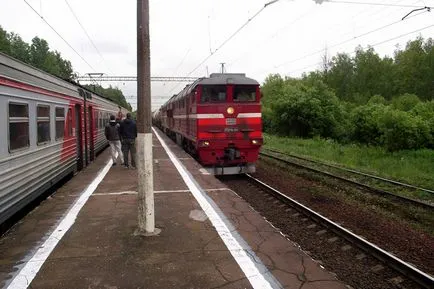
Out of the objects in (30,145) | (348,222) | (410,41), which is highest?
(410,41)

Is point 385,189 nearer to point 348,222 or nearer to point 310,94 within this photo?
point 348,222

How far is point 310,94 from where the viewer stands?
37031 millimetres

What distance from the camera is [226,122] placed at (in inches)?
566

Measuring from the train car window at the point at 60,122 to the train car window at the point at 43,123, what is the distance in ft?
3.20

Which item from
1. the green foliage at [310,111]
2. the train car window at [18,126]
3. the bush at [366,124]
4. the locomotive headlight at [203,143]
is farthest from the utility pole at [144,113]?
the green foliage at [310,111]

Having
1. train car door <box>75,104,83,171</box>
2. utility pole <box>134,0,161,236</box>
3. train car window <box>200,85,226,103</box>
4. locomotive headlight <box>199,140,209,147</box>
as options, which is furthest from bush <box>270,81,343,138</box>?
utility pole <box>134,0,161,236</box>

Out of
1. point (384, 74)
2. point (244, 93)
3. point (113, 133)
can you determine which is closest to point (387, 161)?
point (244, 93)

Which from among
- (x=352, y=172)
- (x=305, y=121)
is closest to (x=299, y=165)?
(x=352, y=172)

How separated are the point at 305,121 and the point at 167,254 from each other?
3265cm

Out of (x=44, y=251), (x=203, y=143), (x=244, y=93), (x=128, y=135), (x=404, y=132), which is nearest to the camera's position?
(x=44, y=251)

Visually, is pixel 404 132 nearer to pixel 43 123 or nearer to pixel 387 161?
pixel 387 161

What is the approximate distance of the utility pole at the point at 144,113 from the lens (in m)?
6.38

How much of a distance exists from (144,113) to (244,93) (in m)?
8.60

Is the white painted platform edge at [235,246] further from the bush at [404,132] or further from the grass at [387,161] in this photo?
the bush at [404,132]
